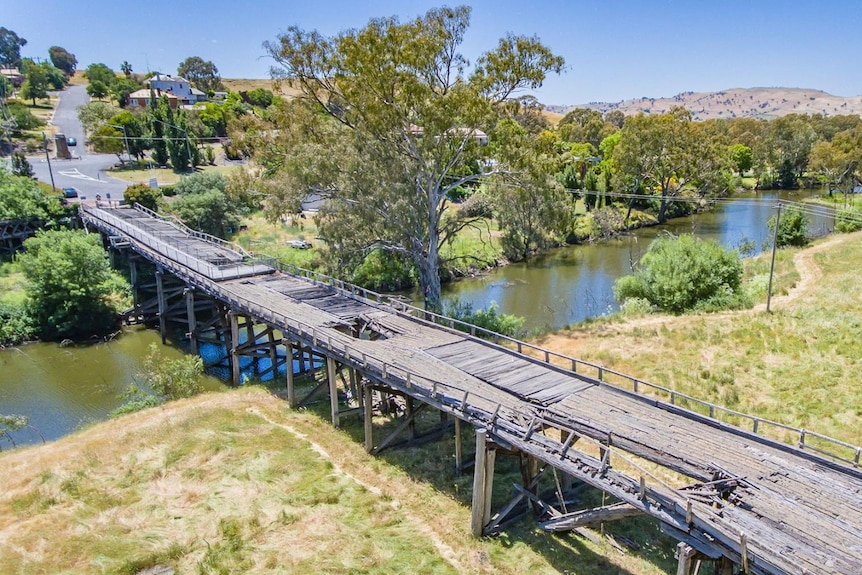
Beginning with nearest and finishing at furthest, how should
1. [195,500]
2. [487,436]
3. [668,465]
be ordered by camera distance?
[668,465]
[487,436]
[195,500]

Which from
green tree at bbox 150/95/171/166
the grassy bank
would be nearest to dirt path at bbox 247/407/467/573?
the grassy bank

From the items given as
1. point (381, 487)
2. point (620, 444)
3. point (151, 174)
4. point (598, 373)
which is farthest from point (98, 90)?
point (620, 444)

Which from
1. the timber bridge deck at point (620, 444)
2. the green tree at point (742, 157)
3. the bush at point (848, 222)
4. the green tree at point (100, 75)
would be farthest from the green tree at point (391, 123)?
the green tree at point (100, 75)

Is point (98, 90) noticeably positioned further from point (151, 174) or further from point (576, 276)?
point (576, 276)

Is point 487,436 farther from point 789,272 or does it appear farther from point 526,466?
point 789,272

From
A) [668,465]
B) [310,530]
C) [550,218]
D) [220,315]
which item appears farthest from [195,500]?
[550,218]

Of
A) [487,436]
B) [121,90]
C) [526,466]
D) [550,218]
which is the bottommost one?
[526,466]
